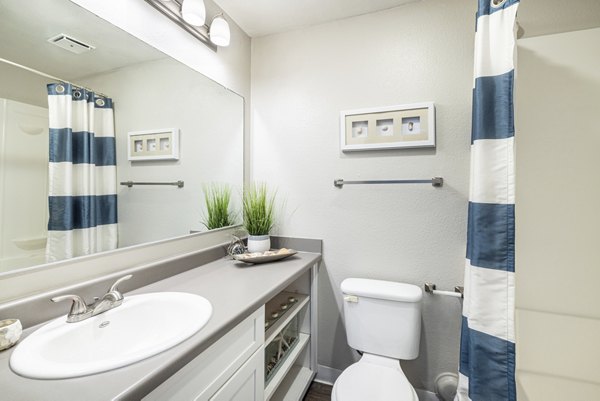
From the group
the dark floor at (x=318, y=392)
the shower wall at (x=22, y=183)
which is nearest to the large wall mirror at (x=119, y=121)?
the shower wall at (x=22, y=183)

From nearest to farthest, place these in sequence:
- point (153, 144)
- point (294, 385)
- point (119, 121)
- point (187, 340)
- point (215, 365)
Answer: point (187, 340)
point (215, 365)
point (119, 121)
point (153, 144)
point (294, 385)

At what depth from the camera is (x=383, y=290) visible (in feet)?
4.73

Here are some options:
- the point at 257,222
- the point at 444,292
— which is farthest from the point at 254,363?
the point at 444,292

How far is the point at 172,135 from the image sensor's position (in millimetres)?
1393

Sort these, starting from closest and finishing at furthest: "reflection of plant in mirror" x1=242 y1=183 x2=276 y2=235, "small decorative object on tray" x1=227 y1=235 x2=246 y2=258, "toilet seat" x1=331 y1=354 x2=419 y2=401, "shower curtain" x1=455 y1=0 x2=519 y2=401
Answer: "shower curtain" x1=455 y1=0 x2=519 y2=401
"toilet seat" x1=331 y1=354 x2=419 y2=401
"small decorative object on tray" x1=227 y1=235 x2=246 y2=258
"reflection of plant in mirror" x1=242 y1=183 x2=276 y2=235

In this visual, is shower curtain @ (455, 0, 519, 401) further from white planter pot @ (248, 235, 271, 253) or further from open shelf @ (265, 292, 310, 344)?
white planter pot @ (248, 235, 271, 253)

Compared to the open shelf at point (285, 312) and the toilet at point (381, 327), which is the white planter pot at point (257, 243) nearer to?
the open shelf at point (285, 312)

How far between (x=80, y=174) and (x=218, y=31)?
3.43ft

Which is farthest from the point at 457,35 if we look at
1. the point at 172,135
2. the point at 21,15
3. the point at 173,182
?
the point at 21,15

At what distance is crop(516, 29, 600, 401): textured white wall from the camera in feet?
4.21

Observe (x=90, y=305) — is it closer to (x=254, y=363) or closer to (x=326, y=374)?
(x=254, y=363)

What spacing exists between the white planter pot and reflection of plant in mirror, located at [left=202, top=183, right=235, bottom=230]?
0.22m

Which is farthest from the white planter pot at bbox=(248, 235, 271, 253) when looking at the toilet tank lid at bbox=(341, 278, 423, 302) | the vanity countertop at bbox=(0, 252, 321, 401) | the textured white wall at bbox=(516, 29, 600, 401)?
the textured white wall at bbox=(516, 29, 600, 401)

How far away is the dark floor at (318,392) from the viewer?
163 centimetres
